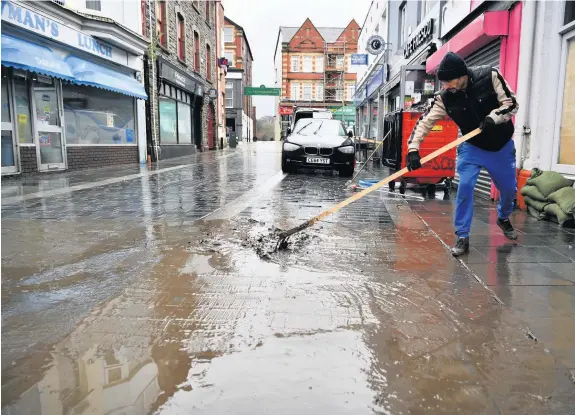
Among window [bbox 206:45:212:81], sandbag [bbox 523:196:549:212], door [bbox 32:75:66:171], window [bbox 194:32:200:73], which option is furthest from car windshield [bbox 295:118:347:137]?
window [bbox 206:45:212:81]

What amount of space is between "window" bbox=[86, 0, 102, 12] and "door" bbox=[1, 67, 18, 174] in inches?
204

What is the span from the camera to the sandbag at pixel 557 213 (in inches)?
205

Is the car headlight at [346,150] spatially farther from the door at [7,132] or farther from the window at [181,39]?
the window at [181,39]

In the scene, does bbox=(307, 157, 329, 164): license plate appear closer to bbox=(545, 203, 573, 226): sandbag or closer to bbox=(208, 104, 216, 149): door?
bbox=(545, 203, 573, 226): sandbag

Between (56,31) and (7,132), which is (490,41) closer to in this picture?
(56,31)

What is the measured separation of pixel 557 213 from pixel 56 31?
11778mm

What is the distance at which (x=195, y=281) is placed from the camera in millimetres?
3348

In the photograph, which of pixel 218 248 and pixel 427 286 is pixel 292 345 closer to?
pixel 427 286

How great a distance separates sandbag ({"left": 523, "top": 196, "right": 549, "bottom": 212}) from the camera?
5.76 m

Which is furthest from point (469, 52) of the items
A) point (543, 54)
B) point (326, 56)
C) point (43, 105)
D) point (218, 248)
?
point (326, 56)

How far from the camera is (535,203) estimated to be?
5.94 meters

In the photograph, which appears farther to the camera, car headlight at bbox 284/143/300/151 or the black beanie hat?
car headlight at bbox 284/143/300/151

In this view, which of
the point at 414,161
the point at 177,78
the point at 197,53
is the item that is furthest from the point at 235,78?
the point at 414,161

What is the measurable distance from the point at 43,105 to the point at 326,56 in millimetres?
50702
